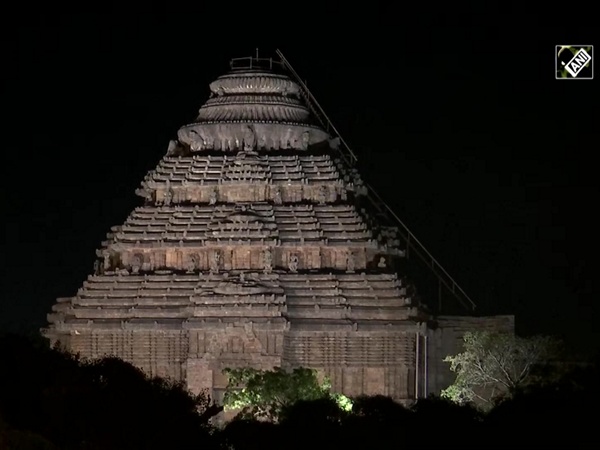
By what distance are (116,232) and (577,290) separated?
1742 cm

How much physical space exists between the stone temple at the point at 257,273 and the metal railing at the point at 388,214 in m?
2.03

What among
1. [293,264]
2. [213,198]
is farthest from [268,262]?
[213,198]

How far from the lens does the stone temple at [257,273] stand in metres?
69.6

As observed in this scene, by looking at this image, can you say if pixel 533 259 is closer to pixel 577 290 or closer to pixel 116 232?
pixel 577 290

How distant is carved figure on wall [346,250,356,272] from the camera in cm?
7094

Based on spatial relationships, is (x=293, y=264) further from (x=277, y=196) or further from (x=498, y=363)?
(x=498, y=363)

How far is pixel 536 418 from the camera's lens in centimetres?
4347

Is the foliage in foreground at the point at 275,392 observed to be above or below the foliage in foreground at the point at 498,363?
below

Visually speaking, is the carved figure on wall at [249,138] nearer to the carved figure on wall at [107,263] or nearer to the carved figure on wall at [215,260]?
the carved figure on wall at [215,260]

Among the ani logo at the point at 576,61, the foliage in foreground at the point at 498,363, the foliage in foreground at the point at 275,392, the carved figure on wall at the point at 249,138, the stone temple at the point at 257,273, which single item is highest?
the ani logo at the point at 576,61

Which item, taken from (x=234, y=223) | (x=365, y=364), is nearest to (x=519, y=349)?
(x=365, y=364)

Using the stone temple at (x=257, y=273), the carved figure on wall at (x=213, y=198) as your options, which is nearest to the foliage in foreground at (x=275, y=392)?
the stone temple at (x=257, y=273)

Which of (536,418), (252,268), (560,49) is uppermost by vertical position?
(560,49)

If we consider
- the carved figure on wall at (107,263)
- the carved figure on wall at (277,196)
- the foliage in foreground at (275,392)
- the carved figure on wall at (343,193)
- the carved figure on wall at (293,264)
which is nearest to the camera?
the foliage in foreground at (275,392)
